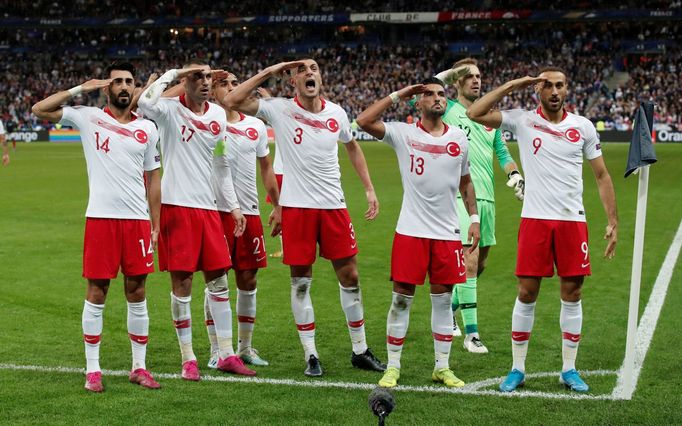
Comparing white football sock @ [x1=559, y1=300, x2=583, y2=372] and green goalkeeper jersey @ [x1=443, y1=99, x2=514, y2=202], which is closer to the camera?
white football sock @ [x1=559, y1=300, x2=583, y2=372]

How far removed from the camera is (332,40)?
223 feet

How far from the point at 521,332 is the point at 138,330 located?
119 inches

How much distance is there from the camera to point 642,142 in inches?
264

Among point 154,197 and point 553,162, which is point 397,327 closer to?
point 553,162

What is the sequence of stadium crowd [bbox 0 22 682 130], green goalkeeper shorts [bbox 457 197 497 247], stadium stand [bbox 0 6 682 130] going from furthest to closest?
stadium stand [bbox 0 6 682 130]
stadium crowd [bbox 0 22 682 130]
green goalkeeper shorts [bbox 457 197 497 247]

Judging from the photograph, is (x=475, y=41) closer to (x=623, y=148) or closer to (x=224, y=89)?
(x=623, y=148)

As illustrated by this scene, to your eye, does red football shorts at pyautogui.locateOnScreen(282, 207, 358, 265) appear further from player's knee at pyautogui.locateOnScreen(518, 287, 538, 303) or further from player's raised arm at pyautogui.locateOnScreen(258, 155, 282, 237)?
player's knee at pyautogui.locateOnScreen(518, 287, 538, 303)

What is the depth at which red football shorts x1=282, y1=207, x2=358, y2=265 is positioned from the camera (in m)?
7.73

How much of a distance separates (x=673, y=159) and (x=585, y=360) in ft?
92.7

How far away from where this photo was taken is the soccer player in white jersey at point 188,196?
7453 millimetres

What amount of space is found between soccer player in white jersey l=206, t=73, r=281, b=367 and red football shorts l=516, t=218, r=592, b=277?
2.17 metres

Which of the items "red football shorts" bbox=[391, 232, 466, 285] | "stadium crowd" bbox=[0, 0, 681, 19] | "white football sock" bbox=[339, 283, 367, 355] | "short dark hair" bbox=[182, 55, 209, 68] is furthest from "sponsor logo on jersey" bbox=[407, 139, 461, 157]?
"stadium crowd" bbox=[0, 0, 681, 19]

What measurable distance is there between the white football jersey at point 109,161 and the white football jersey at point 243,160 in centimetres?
125

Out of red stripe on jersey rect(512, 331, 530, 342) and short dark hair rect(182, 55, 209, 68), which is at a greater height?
short dark hair rect(182, 55, 209, 68)
